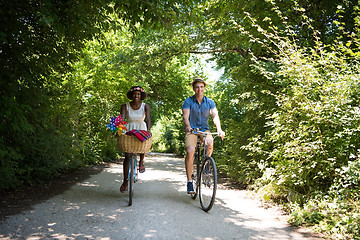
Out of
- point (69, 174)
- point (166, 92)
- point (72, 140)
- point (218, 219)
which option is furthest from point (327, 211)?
point (166, 92)

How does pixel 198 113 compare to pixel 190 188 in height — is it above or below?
above

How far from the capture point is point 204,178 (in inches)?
233

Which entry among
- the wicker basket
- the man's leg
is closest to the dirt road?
the man's leg

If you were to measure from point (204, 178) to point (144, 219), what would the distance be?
57.4 inches

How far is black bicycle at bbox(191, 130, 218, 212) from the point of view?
5457 mm

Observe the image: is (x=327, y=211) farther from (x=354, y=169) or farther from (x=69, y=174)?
(x=69, y=174)

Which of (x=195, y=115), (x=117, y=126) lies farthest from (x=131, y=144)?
(x=195, y=115)

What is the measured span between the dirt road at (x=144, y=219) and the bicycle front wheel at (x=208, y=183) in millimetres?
182

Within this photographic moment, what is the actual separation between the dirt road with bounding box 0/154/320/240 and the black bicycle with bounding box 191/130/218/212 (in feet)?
0.67

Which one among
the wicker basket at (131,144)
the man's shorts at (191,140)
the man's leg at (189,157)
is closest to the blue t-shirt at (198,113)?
the man's shorts at (191,140)

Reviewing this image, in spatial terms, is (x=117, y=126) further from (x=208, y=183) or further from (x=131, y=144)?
(x=208, y=183)

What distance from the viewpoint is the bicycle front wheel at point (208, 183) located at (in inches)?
213

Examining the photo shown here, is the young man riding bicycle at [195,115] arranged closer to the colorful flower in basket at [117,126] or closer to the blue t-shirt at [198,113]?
the blue t-shirt at [198,113]

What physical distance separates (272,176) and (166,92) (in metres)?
19.7
